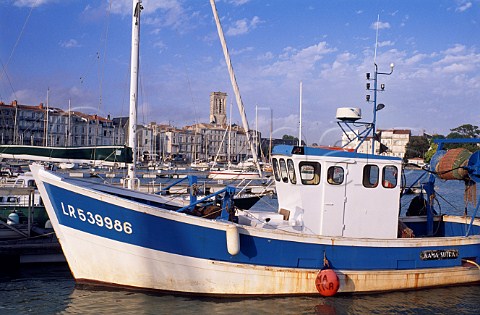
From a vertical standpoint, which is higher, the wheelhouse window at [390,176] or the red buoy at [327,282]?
the wheelhouse window at [390,176]

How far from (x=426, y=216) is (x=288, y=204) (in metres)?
5.09

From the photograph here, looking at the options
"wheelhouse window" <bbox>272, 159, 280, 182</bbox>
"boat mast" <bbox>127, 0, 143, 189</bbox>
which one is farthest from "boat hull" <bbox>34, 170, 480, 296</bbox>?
"boat mast" <bbox>127, 0, 143, 189</bbox>

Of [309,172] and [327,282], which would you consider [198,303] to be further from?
[309,172]

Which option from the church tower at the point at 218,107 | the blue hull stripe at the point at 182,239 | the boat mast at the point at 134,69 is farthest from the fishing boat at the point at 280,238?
the church tower at the point at 218,107

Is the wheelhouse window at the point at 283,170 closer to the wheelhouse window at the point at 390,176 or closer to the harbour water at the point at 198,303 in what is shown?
the wheelhouse window at the point at 390,176

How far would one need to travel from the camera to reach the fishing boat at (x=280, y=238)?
33.8 feet

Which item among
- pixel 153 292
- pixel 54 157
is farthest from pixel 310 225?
pixel 54 157

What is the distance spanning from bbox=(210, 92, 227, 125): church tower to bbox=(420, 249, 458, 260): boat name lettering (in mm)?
156064

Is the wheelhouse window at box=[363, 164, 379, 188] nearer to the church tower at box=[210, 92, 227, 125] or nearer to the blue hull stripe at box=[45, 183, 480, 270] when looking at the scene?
the blue hull stripe at box=[45, 183, 480, 270]

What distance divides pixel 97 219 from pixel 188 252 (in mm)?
2153

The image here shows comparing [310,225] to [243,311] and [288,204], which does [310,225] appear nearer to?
[288,204]

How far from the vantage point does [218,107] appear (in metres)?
173

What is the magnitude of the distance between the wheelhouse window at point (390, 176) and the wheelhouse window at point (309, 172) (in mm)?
1728

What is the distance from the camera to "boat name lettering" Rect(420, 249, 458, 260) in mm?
11956
